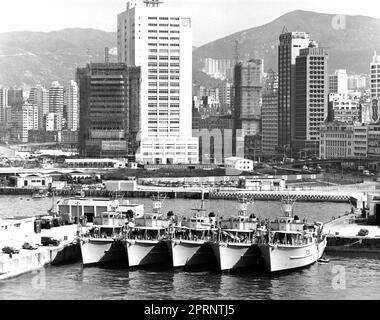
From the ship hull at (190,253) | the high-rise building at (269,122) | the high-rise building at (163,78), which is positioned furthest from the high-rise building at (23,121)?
the ship hull at (190,253)

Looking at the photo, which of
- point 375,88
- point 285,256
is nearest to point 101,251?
point 285,256

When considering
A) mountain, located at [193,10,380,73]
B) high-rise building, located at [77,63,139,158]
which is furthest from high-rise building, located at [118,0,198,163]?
mountain, located at [193,10,380,73]

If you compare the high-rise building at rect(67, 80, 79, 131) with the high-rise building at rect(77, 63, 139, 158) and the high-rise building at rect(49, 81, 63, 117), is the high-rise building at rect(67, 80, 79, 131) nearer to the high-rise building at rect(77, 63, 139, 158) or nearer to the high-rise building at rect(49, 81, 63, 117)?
the high-rise building at rect(49, 81, 63, 117)

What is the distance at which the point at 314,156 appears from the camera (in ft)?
178

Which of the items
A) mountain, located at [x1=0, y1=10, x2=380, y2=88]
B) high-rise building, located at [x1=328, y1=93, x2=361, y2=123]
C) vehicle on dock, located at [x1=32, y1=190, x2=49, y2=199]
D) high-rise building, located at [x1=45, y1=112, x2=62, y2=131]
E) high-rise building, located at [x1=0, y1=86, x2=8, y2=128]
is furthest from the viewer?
high-rise building, located at [x1=0, y1=86, x2=8, y2=128]

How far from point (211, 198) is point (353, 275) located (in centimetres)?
1730

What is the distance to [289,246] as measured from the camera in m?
14.6

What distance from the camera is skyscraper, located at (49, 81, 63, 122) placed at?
88.8 metres

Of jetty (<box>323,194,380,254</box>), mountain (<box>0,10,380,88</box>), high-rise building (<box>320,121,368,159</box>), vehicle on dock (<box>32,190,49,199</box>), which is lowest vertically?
vehicle on dock (<box>32,190,49,199</box>)

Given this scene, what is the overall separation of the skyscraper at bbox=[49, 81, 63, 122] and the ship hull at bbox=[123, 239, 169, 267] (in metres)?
74.2

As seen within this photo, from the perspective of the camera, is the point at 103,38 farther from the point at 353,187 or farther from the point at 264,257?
the point at 264,257

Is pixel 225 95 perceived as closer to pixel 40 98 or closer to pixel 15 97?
pixel 40 98

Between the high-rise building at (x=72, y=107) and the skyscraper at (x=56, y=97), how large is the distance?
5.43ft

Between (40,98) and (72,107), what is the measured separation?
15.7 ft
